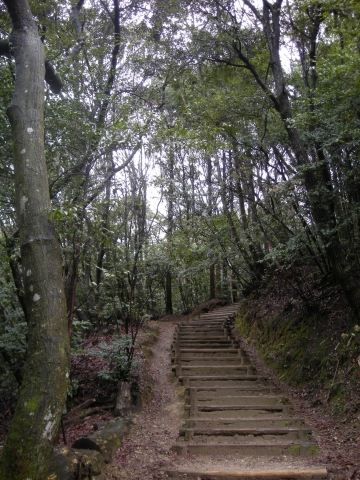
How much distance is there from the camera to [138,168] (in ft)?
28.2

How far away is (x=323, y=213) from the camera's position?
24.6 feet

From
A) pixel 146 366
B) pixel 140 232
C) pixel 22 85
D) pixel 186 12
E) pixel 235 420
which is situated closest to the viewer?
pixel 22 85

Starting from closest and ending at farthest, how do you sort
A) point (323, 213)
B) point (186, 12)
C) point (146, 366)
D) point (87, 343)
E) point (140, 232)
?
point (323, 213) → point (140, 232) → point (146, 366) → point (186, 12) → point (87, 343)

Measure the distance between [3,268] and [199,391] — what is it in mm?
4461

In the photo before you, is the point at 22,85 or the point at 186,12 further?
the point at 186,12

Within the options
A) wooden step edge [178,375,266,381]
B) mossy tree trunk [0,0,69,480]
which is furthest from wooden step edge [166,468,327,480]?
wooden step edge [178,375,266,381]

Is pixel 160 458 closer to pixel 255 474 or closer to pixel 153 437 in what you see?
pixel 153 437

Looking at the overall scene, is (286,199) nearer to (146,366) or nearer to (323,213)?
(323,213)

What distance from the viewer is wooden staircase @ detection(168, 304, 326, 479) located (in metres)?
5.14

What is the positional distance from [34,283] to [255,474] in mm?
3605

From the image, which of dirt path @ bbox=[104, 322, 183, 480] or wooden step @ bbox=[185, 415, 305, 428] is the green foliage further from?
wooden step @ bbox=[185, 415, 305, 428]

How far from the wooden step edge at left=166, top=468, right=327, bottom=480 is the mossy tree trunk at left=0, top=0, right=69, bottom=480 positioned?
8.70ft

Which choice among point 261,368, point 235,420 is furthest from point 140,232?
point 261,368

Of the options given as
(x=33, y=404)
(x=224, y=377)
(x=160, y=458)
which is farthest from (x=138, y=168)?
(x=33, y=404)
